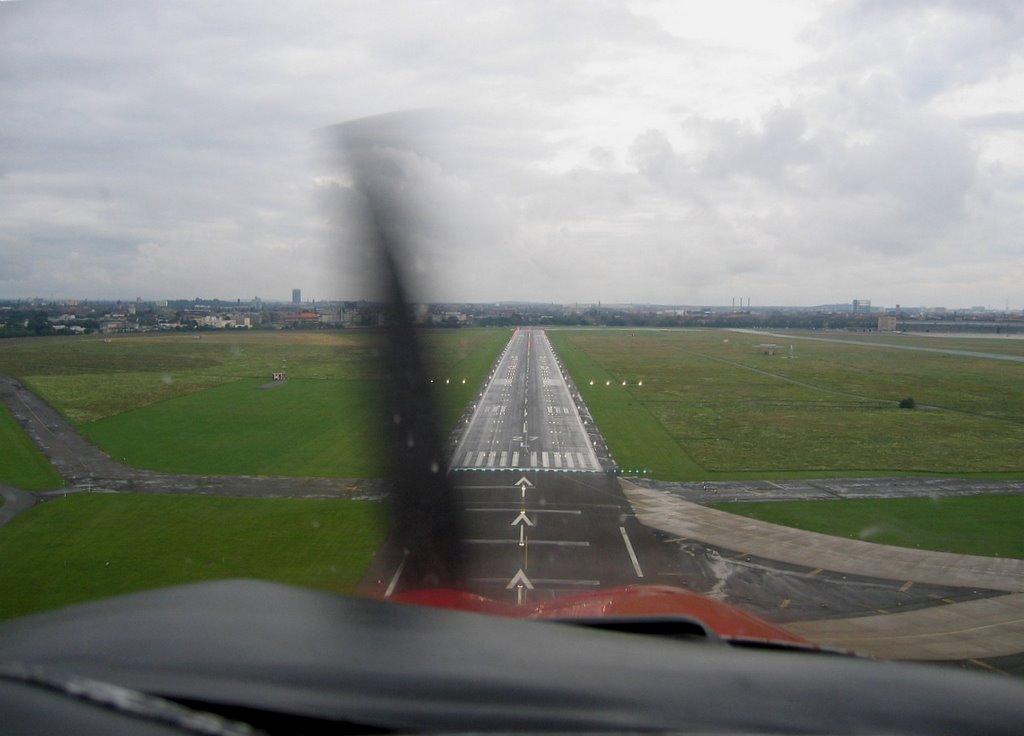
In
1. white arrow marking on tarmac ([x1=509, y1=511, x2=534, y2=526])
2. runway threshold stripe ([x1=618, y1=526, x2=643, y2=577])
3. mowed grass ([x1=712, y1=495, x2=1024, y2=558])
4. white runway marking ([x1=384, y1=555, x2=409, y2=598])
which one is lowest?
mowed grass ([x1=712, y1=495, x2=1024, y2=558])

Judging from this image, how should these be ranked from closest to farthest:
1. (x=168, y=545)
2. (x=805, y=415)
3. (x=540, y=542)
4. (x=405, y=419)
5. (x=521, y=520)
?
(x=405, y=419) < (x=168, y=545) < (x=540, y=542) < (x=521, y=520) < (x=805, y=415)

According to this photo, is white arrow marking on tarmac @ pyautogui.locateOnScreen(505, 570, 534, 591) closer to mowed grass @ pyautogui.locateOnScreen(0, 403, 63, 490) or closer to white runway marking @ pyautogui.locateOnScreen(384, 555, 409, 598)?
white runway marking @ pyautogui.locateOnScreen(384, 555, 409, 598)

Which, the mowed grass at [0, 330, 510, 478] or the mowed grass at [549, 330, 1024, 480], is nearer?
the mowed grass at [0, 330, 510, 478]

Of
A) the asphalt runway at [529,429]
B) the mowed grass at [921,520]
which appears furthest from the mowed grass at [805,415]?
the mowed grass at [921,520]

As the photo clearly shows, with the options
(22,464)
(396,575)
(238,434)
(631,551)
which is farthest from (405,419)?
(238,434)

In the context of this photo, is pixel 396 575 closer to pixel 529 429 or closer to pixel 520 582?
pixel 520 582

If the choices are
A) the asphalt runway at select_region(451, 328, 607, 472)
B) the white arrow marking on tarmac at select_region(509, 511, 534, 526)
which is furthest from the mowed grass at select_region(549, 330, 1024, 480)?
the white arrow marking on tarmac at select_region(509, 511, 534, 526)

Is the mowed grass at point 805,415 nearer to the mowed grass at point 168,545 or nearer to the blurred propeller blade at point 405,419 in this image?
the mowed grass at point 168,545
